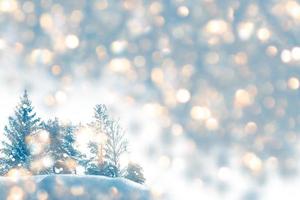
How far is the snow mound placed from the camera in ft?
38.9

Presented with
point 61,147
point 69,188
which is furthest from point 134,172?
point 69,188

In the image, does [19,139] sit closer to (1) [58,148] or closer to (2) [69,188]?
(1) [58,148]

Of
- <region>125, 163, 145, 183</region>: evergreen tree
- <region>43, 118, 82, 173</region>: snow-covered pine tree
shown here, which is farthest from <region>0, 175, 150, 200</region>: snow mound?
<region>43, 118, 82, 173</region>: snow-covered pine tree

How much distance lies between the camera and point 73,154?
31.0 m

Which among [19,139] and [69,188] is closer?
[69,188]

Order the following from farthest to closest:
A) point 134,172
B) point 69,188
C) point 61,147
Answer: point 61,147
point 134,172
point 69,188

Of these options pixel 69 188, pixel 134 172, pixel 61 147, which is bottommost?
pixel 69 188

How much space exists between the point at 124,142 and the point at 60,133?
664 cm

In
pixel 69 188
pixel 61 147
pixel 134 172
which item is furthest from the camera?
pixel 61 147

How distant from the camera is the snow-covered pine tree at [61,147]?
1187 inches

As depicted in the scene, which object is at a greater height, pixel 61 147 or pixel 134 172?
pixel 61 147

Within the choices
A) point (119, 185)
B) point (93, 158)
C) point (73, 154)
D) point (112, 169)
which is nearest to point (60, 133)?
point (73, 154)

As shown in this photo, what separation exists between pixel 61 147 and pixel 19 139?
3.43 m

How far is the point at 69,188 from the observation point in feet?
40.1
